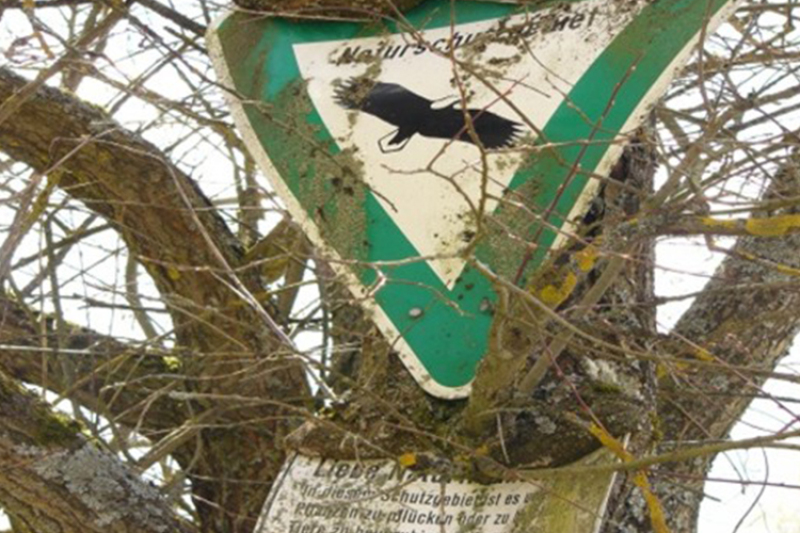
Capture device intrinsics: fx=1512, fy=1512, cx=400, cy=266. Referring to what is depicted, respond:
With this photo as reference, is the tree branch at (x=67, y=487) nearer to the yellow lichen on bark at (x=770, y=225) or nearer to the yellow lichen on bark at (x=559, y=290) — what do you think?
the yellow lichen on bark at (x=559, y=290)

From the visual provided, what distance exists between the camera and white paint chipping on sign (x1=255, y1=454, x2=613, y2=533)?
2.09 metres

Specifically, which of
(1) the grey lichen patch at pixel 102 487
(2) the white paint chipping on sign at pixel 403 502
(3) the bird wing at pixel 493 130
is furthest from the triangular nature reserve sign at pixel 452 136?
(1) the grey lichen patch at pixel 102 487

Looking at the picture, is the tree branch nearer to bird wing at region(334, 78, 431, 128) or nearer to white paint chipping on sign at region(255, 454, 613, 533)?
white paint chipping on sign at region(255, 454, 613, 533)

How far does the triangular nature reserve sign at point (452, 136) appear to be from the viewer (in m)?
2.12

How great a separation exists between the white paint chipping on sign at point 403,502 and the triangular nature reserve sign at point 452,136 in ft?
0.52

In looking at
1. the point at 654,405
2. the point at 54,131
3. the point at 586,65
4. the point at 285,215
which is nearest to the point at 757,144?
the point at 586,65

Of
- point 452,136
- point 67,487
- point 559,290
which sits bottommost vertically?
point 67,487

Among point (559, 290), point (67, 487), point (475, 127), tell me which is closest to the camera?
point (559, 290)

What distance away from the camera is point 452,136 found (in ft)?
7.54

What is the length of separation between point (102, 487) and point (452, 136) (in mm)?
966

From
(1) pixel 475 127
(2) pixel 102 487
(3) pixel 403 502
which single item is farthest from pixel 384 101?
(2) pixel 102 487

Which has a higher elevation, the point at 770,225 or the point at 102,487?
the point at 770,225

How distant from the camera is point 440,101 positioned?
233 cm

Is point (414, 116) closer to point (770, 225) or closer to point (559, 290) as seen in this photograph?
point (559, 290)
